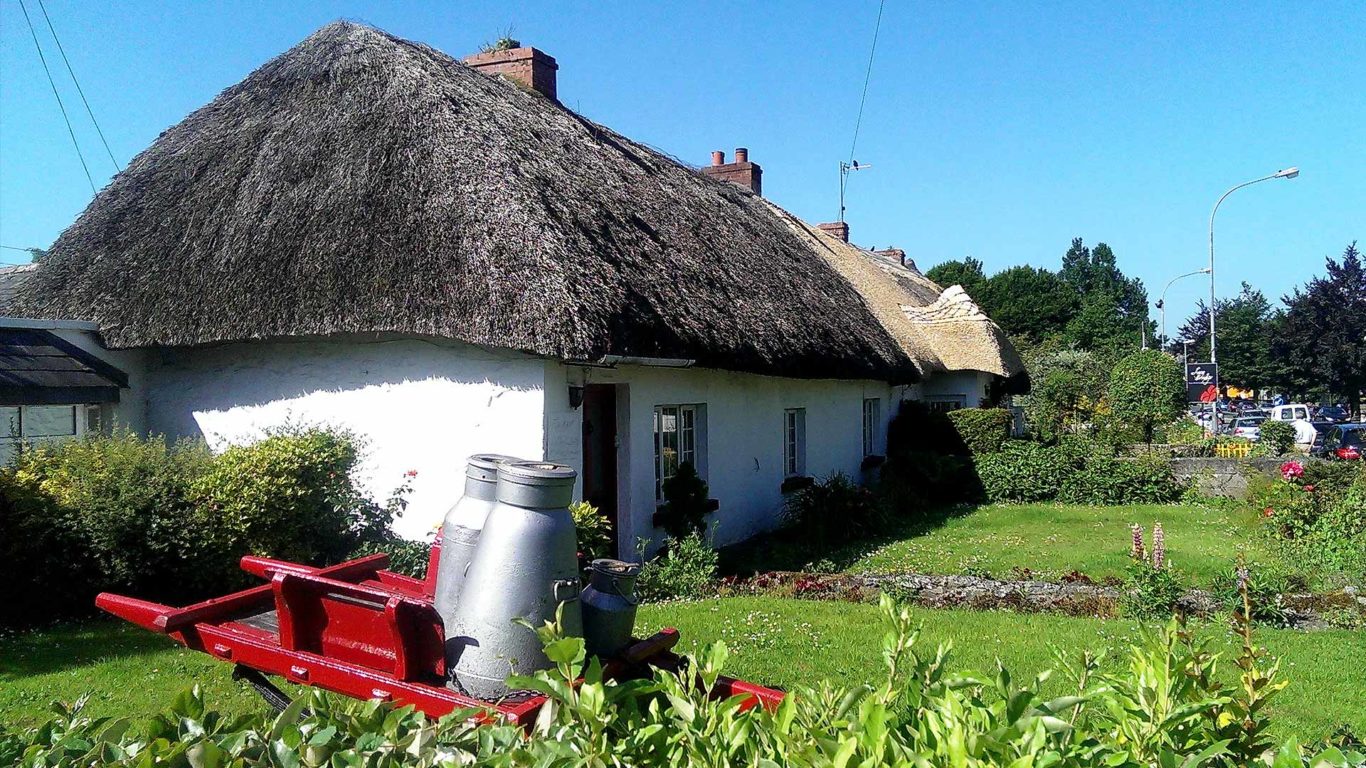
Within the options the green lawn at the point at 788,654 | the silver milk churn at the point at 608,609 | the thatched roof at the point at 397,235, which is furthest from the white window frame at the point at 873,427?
the silver milk churn at the point at 608,609

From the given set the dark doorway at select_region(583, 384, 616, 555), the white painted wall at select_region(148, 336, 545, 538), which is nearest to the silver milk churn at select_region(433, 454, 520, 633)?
the white painted wall at select_region(148, 336, 545, 538)

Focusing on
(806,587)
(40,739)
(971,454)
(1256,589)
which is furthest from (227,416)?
(971,454)

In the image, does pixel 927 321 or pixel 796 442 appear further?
pixel 927 321

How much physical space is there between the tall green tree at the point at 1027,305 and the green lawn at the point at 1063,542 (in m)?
47.0

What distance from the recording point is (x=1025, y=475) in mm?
16844

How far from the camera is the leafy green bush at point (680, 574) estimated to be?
865 cm

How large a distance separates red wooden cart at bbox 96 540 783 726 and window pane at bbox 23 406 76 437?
6.12 meters

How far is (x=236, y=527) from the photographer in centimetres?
775

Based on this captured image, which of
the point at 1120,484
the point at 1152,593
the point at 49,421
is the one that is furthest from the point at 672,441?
the point at 1120,484

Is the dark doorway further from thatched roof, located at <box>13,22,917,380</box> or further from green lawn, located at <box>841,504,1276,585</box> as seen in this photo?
green lawn, located at <box>841,504,1276,585</box>

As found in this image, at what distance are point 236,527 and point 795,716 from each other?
267 inches

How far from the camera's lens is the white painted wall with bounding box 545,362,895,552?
8719 millimetres

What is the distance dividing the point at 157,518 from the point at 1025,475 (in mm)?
13848

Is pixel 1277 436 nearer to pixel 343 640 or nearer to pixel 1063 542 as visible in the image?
pixel 1063 542
